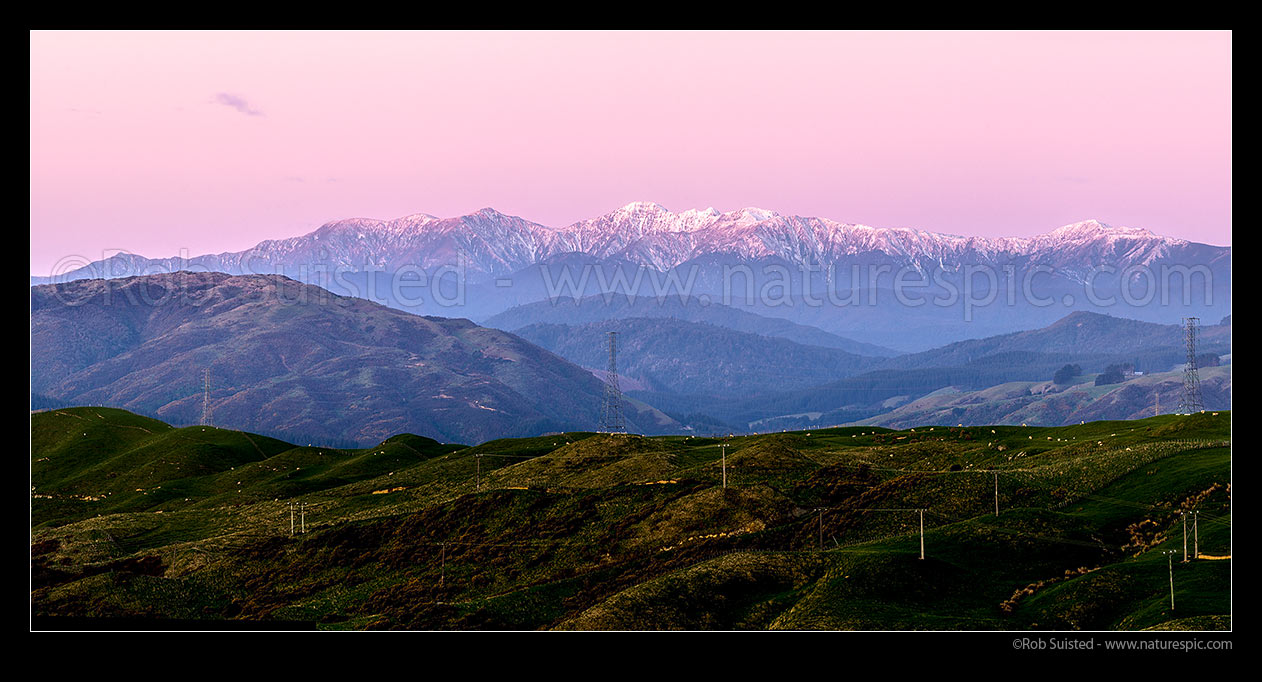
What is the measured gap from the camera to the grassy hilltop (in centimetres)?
10381

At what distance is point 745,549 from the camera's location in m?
135

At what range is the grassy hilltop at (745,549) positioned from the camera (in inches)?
4087

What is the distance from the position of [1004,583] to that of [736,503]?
53075mm

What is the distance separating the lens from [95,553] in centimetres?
17200

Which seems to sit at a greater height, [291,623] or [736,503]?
[736,503]

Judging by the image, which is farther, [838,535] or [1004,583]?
[838,535]
